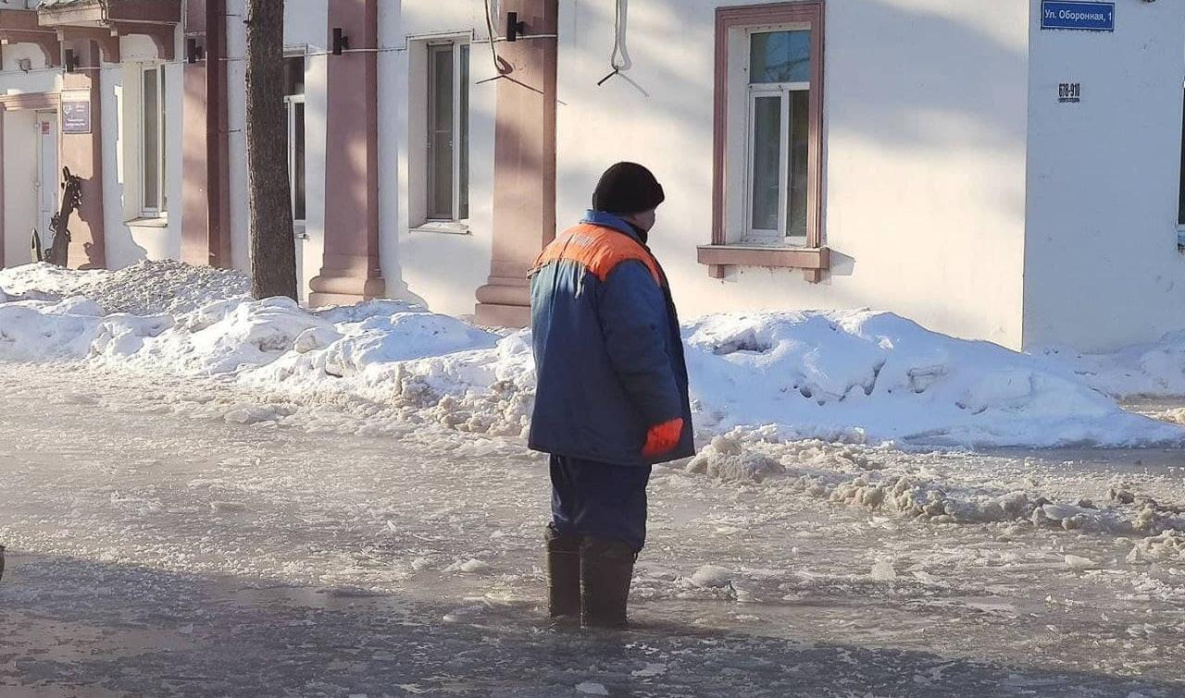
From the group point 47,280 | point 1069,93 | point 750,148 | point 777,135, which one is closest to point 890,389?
point 1069,93

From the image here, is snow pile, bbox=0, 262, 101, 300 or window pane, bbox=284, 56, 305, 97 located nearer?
window pane, bbox=284, 56, 305, 97

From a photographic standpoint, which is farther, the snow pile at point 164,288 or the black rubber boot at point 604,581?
the snow pile at point 164,288

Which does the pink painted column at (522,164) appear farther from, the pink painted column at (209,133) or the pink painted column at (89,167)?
the pink painted column at (89,167)

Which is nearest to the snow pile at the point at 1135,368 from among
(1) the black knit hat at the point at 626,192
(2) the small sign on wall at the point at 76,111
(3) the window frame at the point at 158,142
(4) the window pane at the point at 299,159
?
(1) the black knit hat at the point at 626,192

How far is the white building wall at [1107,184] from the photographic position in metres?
14.4

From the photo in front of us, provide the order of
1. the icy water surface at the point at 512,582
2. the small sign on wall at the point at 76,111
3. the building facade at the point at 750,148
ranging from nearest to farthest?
1. the icy water surface at the point at 512,582
2. the building facade at the point at 750,148
3. the small sign on wall at the point at 76,111

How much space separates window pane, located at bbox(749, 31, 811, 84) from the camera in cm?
1602

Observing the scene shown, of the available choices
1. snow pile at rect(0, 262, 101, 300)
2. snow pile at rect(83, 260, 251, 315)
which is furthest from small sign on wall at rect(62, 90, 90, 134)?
snow pile at rect(83, 260, 251, 315)

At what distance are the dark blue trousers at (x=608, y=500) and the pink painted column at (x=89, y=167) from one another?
2003cm

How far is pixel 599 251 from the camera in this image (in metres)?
6.58

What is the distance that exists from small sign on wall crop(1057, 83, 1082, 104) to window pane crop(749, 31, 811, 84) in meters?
2.32

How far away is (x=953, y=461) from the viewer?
35.7 ft

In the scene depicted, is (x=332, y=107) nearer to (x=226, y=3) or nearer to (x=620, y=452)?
(x=226, y=3)

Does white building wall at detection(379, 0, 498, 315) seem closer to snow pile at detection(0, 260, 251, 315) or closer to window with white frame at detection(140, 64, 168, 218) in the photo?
snow pile at detection(0, 260, 251, 315)
